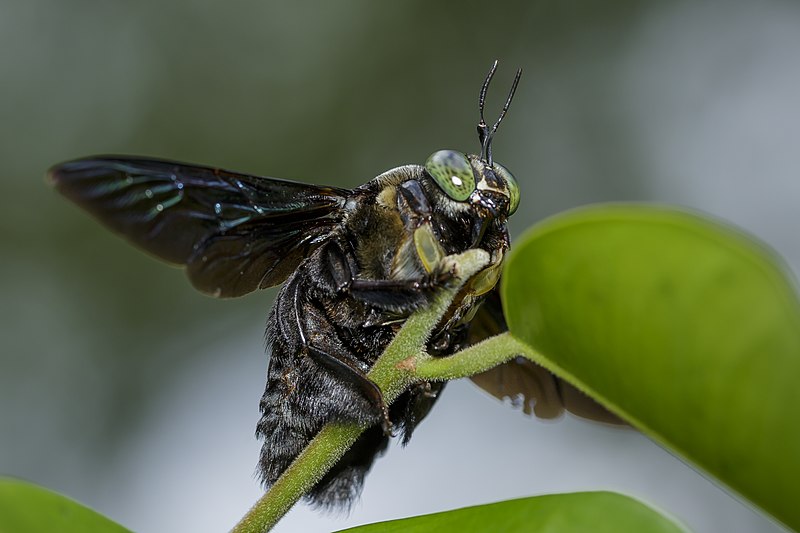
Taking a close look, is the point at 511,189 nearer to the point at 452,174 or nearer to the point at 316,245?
the point at 452,174

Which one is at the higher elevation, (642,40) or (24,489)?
(642,40)

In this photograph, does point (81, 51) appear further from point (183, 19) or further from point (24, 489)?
point (24, 489)

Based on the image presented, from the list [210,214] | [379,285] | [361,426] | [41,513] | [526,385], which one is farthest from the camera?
[526,385]

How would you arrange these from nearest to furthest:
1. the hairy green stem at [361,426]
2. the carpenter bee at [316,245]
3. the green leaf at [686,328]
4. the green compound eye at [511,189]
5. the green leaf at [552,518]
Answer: the green leaf at [686,328]
the green leaf at [552,518]
the hairy green stem at [361,426]
the carpenter bee at [316,245]
the green compound eye at [511,189]

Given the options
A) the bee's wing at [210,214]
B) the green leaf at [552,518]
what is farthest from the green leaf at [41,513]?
the bee's wing at [210,214]

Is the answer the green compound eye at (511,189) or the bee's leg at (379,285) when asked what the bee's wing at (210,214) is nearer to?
the bee's leg at (379,285)

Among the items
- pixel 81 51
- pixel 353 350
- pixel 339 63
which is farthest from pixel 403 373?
pixel 81 51

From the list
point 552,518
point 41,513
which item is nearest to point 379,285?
point 552,518
